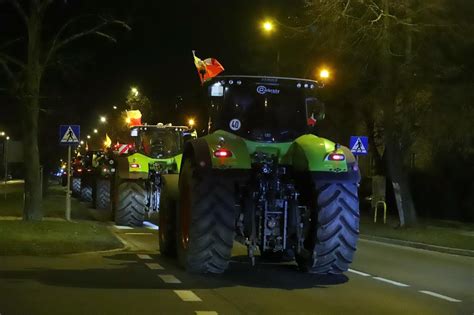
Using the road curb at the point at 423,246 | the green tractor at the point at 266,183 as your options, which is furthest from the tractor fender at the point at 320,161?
the road curb at the point at 423,246

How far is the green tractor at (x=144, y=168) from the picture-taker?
21656 millimetres

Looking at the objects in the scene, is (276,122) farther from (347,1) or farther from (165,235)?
(347,1)

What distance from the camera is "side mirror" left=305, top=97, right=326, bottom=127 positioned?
1268 centimetres

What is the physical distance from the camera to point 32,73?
19875 mm

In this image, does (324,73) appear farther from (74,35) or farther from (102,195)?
(102,195)

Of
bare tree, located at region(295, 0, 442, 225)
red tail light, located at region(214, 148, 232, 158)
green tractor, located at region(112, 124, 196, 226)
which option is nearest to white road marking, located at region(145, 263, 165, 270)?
red tail light, located at region(214, 148, 232, 158)

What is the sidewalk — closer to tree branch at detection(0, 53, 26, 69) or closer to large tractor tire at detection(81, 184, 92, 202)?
tree branch at detection(0, 53, 26, 69)

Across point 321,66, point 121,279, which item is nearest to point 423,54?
point 321,66

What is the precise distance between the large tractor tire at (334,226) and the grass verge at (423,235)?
7919mm

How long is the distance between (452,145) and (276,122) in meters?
14.1

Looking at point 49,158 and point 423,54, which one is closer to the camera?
point 423,54

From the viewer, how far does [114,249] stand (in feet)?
50.5

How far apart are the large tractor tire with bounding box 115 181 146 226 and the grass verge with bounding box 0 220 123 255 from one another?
6.57 ft

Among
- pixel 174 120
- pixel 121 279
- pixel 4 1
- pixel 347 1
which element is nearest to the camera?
pixel 121 279
